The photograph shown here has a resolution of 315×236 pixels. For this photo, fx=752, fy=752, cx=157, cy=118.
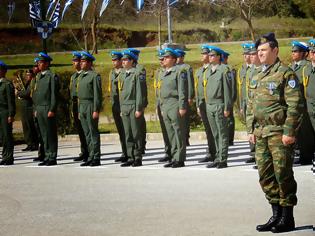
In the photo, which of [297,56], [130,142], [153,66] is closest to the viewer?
[297,56]

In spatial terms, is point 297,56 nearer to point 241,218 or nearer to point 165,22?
point 241,218

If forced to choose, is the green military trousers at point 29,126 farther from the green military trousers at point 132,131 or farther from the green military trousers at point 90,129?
the green military trousers at point 132,131

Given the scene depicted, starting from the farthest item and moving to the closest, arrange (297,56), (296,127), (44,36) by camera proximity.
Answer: (44,36) < (297,56) < (296,127)

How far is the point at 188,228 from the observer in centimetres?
726

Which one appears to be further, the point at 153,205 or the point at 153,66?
the point at 153,66

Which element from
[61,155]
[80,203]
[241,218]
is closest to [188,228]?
[241,218]

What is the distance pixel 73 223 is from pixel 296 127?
2524 mm

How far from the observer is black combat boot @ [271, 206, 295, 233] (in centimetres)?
694

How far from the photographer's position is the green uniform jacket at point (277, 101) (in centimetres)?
689

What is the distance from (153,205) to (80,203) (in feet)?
3.05

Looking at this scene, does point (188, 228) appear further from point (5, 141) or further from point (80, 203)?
point (5, 141)

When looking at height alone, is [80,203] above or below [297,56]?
below

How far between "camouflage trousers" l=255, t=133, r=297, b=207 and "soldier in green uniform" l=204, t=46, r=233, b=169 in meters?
4.82

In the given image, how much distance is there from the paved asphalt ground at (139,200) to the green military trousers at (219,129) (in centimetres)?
37
